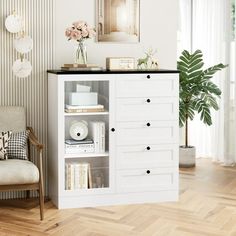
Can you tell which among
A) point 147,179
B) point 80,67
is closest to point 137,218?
point 147,179

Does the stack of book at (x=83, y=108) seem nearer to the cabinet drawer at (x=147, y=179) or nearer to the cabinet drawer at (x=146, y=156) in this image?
the cabinet drawer at (x=146, y=156)

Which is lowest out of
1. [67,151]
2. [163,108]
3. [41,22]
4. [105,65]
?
[67,151]

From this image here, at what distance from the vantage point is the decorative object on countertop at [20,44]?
5.13m

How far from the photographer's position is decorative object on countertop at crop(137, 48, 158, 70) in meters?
5.34

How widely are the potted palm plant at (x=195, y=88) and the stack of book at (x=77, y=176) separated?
5.80 ft

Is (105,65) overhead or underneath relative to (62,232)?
Answer: overhead

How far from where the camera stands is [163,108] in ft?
17.0

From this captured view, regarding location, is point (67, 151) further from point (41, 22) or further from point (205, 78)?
point (205, 78)

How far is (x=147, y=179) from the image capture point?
522 centimetres

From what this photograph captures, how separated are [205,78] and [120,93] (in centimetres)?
174

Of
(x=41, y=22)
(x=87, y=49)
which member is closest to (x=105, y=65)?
(x=87, y=49)

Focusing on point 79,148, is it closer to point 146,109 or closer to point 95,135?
point 95,135

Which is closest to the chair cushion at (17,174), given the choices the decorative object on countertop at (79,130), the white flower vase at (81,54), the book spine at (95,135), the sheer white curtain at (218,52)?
the decorative object on countertop at (79,130)

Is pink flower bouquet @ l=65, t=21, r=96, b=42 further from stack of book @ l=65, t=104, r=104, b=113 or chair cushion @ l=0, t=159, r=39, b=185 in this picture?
chair cushion @ l=0, t=159, r=39, b=185
